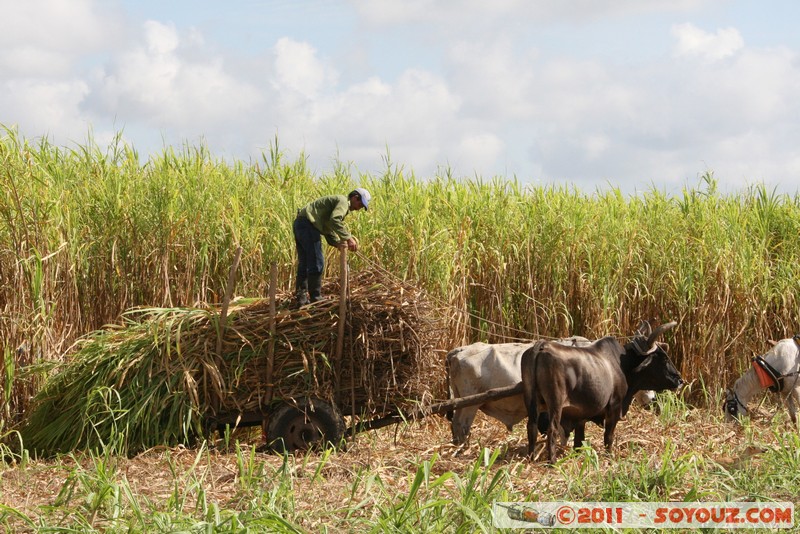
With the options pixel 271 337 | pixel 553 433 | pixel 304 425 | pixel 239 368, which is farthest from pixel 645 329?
pixel 239 368

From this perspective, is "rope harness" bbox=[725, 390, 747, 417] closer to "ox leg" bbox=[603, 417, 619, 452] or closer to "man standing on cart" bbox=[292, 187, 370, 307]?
"ox leg" bbox=[603, 417, 619, 452]

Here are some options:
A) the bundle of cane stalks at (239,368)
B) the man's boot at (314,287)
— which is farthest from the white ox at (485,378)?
the man's boot at (314,287)

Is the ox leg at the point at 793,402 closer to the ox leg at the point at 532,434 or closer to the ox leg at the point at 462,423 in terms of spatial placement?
the ox leg at the point at 462,423

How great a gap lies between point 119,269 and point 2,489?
2813 millimetres

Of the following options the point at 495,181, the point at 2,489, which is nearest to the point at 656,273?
the point at 495,181

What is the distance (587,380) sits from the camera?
6762 millimetres

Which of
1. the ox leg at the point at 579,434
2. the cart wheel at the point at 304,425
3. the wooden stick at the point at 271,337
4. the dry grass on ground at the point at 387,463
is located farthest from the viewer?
the ox leg at the point at 579,434

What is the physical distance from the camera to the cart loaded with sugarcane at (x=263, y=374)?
6.81 metres

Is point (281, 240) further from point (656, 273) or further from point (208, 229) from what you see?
point (656, 273)

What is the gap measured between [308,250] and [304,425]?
1323 millimetres

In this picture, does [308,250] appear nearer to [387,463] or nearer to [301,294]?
[301,294]

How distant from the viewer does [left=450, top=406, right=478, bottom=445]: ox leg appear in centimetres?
769

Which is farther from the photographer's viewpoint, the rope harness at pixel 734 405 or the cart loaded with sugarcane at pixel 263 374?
the rope harness at pixel 734 405

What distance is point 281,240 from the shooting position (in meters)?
8.86
